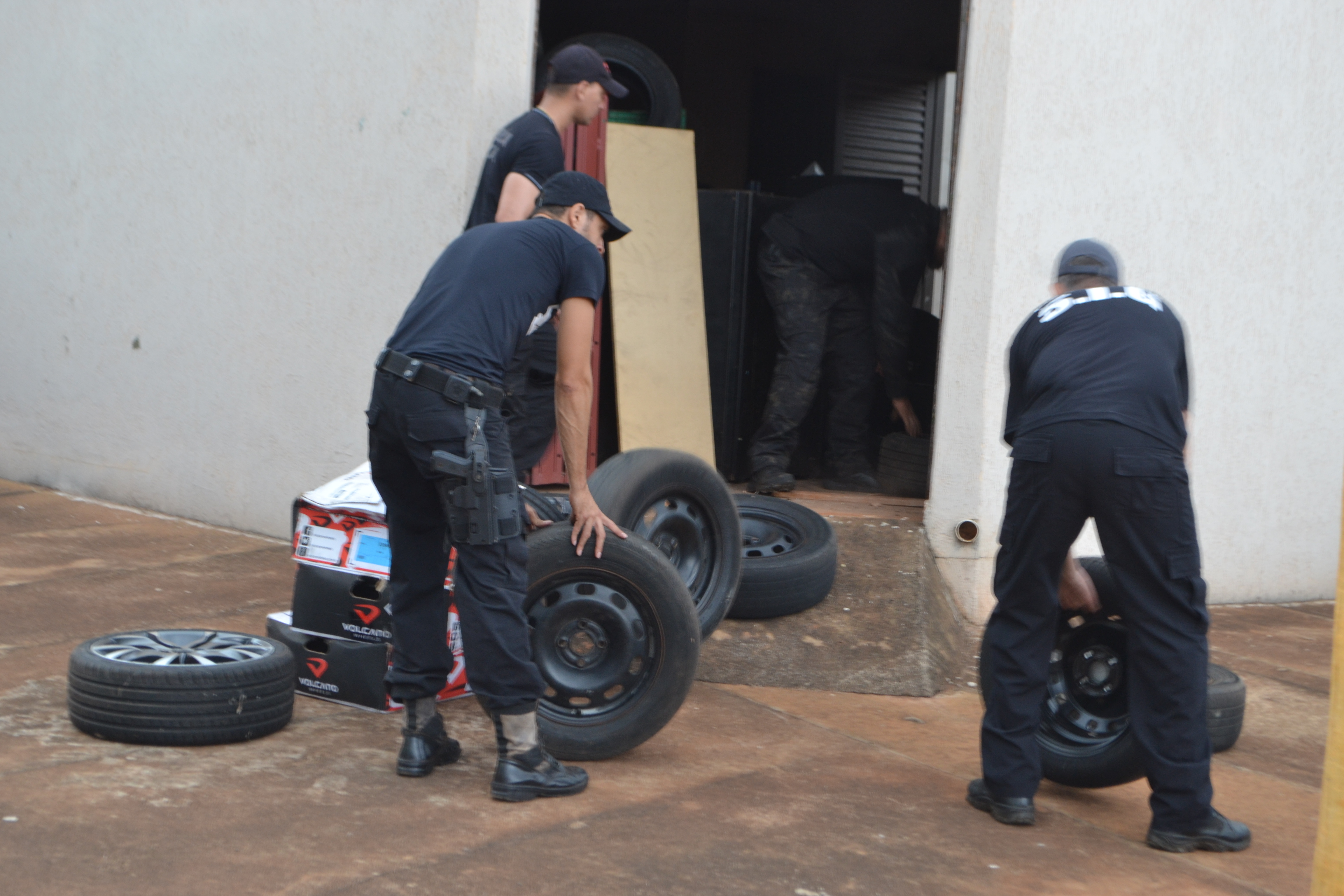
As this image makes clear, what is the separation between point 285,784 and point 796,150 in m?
8.50

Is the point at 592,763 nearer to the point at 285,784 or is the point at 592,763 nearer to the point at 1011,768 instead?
the point at 285,784

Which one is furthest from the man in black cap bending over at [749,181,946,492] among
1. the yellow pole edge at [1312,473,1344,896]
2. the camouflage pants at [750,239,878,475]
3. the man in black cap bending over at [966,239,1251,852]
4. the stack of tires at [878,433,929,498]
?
the yellow pole edge at [1312,473,1344,896]

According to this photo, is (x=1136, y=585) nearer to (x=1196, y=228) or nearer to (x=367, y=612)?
(x=367, y=612)

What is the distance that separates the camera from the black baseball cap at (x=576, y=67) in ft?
17.0

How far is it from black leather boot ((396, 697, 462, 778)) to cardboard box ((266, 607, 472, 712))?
436 mm

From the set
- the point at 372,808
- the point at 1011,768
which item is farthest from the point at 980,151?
the point at 372,808

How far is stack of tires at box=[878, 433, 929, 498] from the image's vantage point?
6.75 meters

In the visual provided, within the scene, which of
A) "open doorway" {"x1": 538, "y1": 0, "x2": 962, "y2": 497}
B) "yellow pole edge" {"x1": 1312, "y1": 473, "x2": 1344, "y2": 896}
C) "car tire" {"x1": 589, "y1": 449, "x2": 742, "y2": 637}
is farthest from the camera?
"open doorway" {"x1": 538, "y1": 0, "x2": 962, "y2": 497}

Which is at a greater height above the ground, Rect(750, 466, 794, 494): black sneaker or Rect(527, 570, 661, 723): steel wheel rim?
Rect(750, 466, 794, 494): black sneaker

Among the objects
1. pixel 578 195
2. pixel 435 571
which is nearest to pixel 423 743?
pixel 435 571

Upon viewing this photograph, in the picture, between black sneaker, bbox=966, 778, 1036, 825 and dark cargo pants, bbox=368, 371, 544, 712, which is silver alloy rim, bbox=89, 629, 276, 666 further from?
black sneaker, bbox=966, 778, 1036, 825

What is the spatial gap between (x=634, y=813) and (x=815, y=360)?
3930 mm

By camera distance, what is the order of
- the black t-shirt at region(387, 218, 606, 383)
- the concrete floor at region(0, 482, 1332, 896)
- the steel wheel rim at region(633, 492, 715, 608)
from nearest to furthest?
the concrete floor at region(0, 482, 1332, 896) → the black t-shirt at region(387, 218, 606, 383) → the steel wheel rim at region(633, 492, 715, 608)

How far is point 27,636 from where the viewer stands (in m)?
4.87
